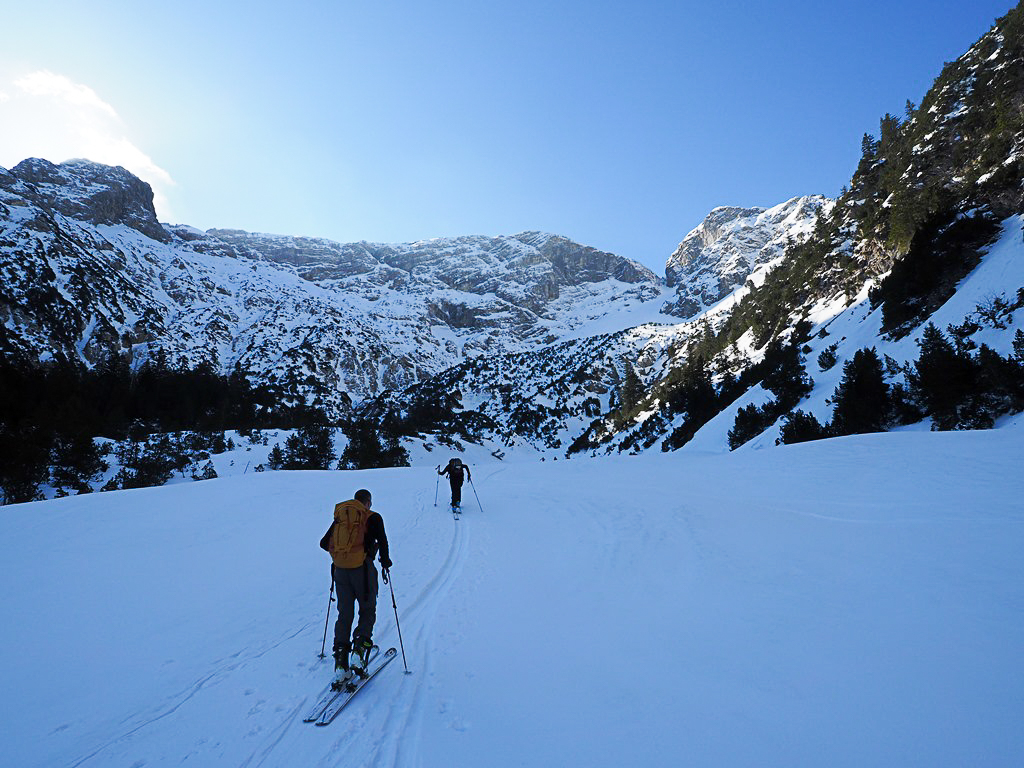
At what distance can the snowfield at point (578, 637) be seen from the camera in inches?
136

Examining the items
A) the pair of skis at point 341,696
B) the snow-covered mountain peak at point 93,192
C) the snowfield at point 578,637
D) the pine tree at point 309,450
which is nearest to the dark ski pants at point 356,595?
the pair of skis at point 341,696

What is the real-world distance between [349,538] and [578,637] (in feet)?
10.1

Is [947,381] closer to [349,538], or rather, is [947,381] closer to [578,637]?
[578,637]

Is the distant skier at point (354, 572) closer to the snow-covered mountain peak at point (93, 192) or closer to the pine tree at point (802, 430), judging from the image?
the pine tree at point (802, 430)

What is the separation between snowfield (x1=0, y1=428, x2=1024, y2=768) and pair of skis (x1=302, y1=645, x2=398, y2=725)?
0.40 ft

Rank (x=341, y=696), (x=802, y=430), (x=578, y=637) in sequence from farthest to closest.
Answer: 1. (x=802, y=430)
2. (x=578, y=637)
3. (x=341, y=696)

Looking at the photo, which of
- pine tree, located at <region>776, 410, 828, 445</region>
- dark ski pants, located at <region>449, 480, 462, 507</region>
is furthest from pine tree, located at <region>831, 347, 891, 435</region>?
dark ski pants, located at <region>449, 480, 462, 507</region>

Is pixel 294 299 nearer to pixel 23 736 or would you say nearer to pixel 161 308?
pixel 161 308

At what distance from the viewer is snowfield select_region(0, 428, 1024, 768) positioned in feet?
11.3

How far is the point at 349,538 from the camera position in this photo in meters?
5.10

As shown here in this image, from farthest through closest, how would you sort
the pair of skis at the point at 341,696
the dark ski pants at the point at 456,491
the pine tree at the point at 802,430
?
1. the pine tree at the point at 802,430
2. the dark ski pants at the point at 456,491
3. the pair of skis at the point at 341,696

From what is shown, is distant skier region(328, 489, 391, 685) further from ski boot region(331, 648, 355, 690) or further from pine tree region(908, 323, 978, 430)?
pine tree region(908, 323, 978, 430)

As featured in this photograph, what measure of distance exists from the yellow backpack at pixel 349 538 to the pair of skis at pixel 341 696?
1214 millimetres

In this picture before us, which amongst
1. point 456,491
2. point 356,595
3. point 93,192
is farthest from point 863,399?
point 93,192
